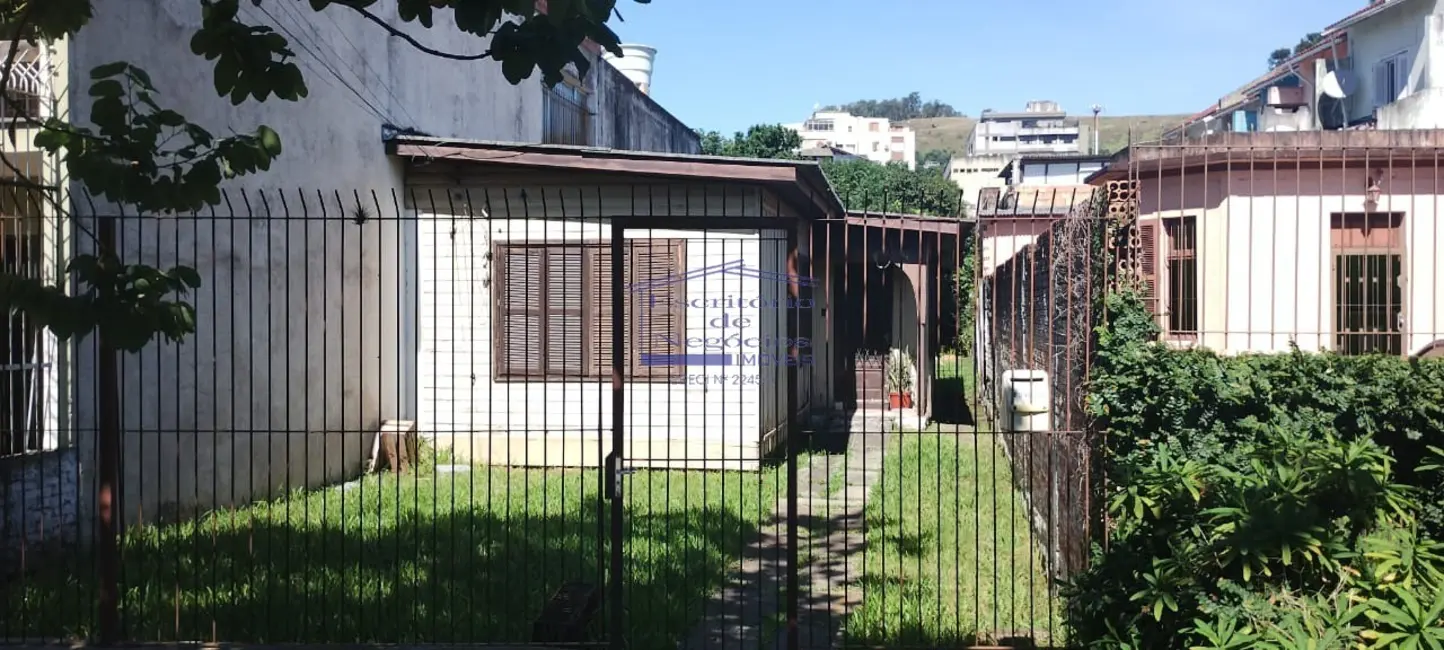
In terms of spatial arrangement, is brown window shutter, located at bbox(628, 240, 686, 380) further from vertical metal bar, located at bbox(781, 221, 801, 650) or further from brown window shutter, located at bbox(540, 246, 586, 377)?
vertical metal bar, located at bbox(781, 221, 801, 650)

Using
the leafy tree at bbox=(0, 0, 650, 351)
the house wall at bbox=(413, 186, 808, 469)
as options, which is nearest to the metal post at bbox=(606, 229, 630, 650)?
the leafy tree at bbox=(0, 0, 650, 351)

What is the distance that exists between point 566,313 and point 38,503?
5.46 meters

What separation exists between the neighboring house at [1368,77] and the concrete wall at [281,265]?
1651 centimetres

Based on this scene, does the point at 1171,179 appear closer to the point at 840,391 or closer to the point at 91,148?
the point at 840,391

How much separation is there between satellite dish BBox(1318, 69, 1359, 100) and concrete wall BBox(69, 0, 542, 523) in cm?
2133

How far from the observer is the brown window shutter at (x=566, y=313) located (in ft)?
38.3

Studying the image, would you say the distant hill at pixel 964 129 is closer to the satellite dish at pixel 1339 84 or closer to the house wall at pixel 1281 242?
the satellite dish at pixel 1339 84

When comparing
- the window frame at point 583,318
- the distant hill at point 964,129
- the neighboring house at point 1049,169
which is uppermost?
the distant hill at point 964,129

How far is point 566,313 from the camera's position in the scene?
11.8m

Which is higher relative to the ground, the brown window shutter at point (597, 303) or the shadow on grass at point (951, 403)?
the brown window shutter at point (597, 303)

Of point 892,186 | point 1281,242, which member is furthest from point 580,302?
point 892,186

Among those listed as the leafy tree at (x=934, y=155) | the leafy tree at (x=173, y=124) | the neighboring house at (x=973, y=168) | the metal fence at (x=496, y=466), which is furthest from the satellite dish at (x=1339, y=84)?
the leafy tree at (x=934, y=155)

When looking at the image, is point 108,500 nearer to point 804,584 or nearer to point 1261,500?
A: point 804,584

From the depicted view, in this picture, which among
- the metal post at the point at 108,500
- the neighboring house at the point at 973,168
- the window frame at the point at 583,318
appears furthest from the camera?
the neighboring house at the point at 973,168
